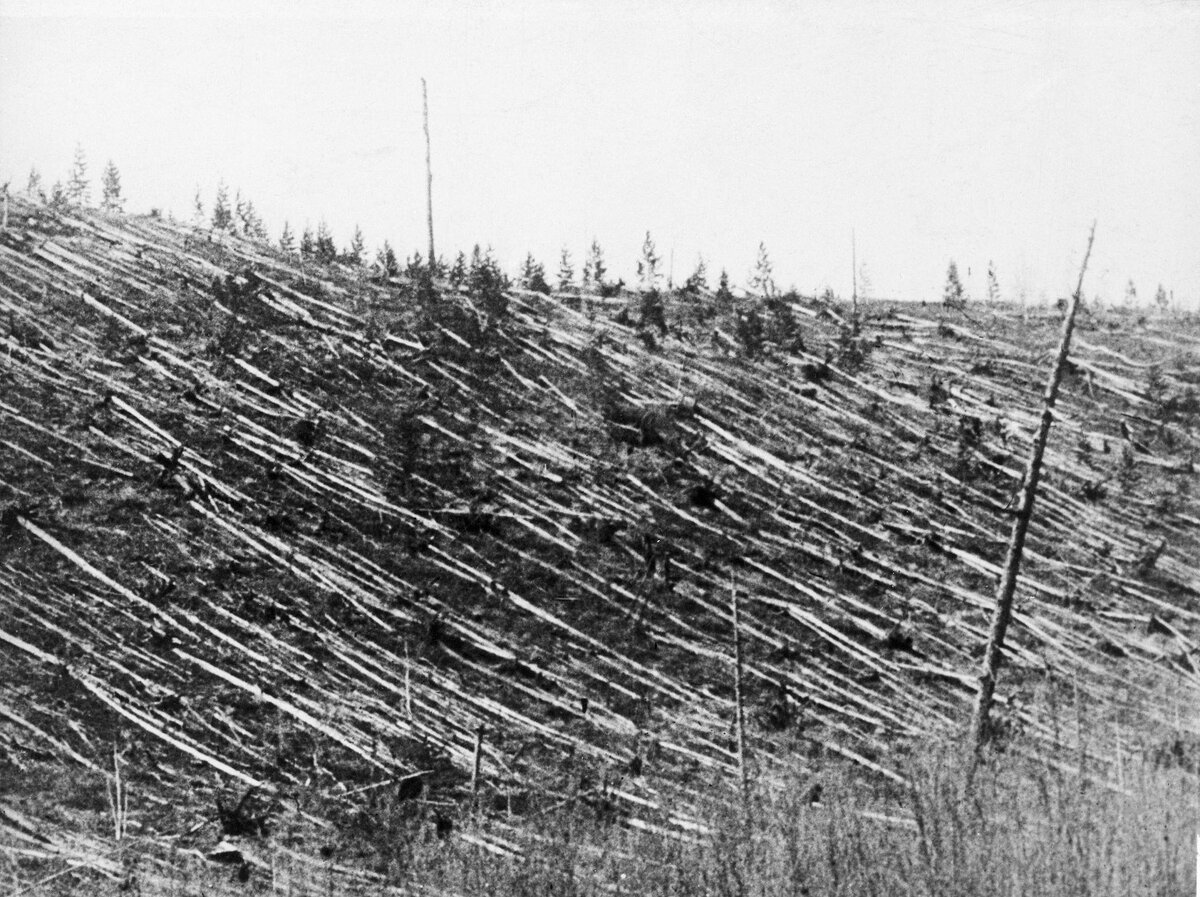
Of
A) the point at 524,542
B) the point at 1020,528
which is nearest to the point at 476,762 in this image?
the point at 524,542

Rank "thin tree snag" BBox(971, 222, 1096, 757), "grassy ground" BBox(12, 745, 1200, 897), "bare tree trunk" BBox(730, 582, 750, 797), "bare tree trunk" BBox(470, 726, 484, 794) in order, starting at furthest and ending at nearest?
"bare tree trunk" BBox(470, 726, 484, 794), "thin tree snag" BBox(971, 222, 1096, 757), "bare tree trunk" BBox(730, 582, 750, 797), "grassy ground" BBox(12, 745, 1200, 897)

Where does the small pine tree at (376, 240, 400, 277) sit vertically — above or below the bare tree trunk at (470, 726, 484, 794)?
above

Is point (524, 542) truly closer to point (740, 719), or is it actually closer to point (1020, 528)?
point (740, 719)

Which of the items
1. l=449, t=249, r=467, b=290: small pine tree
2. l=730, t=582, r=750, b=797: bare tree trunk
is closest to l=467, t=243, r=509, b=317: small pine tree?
l=449, t=249, r=467, b=290: small pine tree

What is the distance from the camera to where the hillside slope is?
12852 mm

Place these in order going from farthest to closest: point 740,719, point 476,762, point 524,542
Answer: point 524,542 → point 476,762 → point 740,719

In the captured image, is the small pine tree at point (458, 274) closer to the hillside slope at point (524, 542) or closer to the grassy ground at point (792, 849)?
the hillside slope at point (524, 542)

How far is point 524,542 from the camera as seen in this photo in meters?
17.2

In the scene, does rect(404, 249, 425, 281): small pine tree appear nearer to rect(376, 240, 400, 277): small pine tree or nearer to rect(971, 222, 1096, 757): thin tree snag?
rect(376, 240, 400, 277): small pine tree

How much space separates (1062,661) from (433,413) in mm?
13015

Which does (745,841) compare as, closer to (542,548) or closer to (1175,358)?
(542,548)

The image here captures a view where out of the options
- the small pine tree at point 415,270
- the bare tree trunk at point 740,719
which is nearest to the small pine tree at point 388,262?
the small pine tree at point 415,270

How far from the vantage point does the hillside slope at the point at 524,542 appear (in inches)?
506

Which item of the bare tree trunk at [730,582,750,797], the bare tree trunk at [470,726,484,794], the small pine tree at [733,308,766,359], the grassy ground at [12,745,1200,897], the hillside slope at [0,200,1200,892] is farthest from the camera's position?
the small pine tree at [733,308,766,359]
